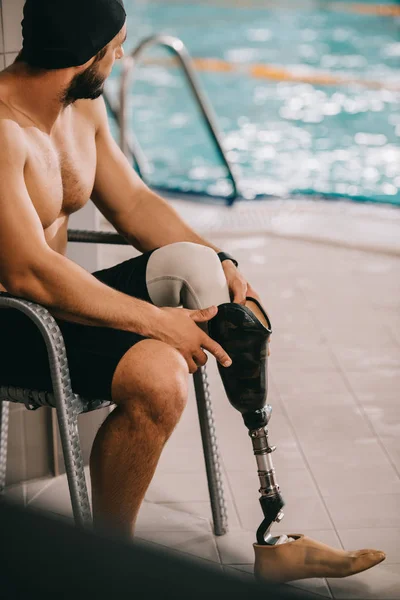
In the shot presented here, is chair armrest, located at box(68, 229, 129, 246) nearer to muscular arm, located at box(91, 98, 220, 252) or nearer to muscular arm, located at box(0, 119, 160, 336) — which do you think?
muscular arm, located at box(91, 98, 220, 252)

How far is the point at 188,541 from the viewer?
221cm

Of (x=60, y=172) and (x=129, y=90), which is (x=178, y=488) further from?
(x=129, y=90)

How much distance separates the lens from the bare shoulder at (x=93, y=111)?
6.99 ft

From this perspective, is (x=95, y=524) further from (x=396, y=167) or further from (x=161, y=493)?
(x=396, y=167)

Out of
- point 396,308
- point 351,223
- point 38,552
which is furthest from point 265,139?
point 38,552

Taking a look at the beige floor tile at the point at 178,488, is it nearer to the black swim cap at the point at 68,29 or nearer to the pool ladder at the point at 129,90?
the black swim cap at the point at 68,29

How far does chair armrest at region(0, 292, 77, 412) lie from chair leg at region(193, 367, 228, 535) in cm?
45

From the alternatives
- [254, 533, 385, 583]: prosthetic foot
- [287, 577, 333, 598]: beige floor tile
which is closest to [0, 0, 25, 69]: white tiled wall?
[254, 533, 385, 583]: prosthetic foot

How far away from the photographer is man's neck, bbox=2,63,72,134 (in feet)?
6.16

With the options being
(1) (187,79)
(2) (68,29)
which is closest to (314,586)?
(2) (68,29)

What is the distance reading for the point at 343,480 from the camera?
100 inches

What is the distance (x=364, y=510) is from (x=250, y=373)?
0.71 m

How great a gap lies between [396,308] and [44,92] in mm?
2449

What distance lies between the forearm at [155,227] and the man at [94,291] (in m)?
0.20
